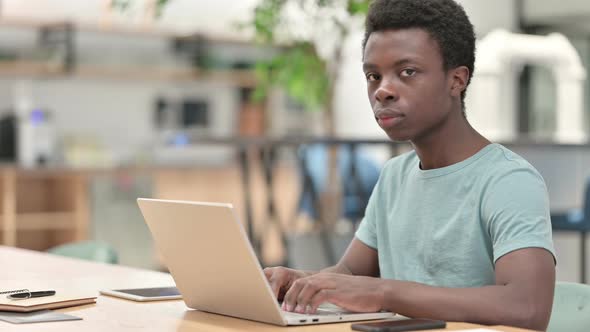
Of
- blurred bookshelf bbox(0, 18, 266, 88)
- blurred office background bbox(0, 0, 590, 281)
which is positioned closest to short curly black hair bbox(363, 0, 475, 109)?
blurred office background bbox(0, 0, 590, 281)

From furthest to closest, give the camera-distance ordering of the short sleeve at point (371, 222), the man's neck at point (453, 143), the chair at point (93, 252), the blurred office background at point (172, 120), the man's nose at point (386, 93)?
the blurred office background at point (172, 120), the chair at point (93, 252), the short sleeve at point (371, 222), the man's neck at point (453, 143), the man's nose at point (386, 93)

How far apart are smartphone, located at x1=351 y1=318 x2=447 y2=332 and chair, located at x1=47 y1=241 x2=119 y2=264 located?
4.81ft

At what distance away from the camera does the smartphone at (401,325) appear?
1.38 metres

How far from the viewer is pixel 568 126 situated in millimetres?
5598

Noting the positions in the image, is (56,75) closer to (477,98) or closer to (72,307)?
(477,98)

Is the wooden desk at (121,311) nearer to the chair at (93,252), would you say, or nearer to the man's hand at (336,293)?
the man's hand at (336,293)

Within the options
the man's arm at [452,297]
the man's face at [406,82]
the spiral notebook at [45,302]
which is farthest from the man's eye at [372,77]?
the spiral notebook at [45,302]

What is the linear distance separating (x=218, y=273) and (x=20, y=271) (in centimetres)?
93

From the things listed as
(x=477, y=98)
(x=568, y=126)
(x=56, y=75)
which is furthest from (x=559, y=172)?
(x=56, y=75)

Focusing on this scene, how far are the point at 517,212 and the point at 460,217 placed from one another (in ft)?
0.43

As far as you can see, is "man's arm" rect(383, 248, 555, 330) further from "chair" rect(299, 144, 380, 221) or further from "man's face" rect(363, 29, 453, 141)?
"chair" rect(299, 144, 380, 221)

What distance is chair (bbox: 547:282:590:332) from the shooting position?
170 cm

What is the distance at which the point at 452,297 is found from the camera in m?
1.52

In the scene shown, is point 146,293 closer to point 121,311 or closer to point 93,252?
point 121,311
